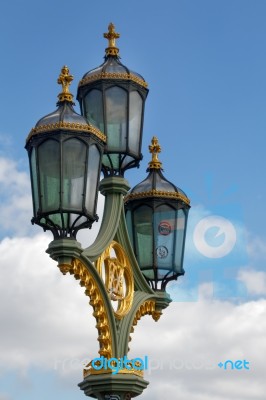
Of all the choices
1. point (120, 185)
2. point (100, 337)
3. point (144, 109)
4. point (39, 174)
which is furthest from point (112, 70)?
point (100, 337)

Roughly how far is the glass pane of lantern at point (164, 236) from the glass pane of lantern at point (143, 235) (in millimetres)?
100

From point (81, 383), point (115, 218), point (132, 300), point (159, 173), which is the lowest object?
point (81, 383)

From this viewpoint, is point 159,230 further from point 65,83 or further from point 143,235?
point 65,83

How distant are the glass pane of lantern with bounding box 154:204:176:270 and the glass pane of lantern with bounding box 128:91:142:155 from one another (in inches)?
36.1

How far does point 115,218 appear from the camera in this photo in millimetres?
11156

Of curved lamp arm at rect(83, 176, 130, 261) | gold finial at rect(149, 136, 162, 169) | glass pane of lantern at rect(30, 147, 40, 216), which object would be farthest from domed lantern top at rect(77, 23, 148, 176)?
glass pane of lantern at rect(30, 147, 40, 216)

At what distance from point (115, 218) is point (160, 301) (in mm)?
1387

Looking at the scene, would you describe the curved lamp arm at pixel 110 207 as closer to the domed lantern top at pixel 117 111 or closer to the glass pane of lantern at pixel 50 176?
the domed lantern top at pixel 117 111

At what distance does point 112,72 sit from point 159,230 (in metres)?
2.14

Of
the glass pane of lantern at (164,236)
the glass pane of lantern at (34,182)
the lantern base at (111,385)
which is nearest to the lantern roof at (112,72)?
the glass pane of lantern at (164,236)

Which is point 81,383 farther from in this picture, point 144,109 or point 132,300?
point 144,109

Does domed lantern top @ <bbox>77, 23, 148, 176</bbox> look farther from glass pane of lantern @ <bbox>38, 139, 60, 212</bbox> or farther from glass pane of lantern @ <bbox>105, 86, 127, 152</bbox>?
glass pane of lantern @ <bbox>38, 139, 60, 212</bbox>

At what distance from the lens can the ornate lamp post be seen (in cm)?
977

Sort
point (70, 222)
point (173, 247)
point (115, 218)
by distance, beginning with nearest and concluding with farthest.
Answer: point (70, 222) → point (115, 218) → point (173, 247)
